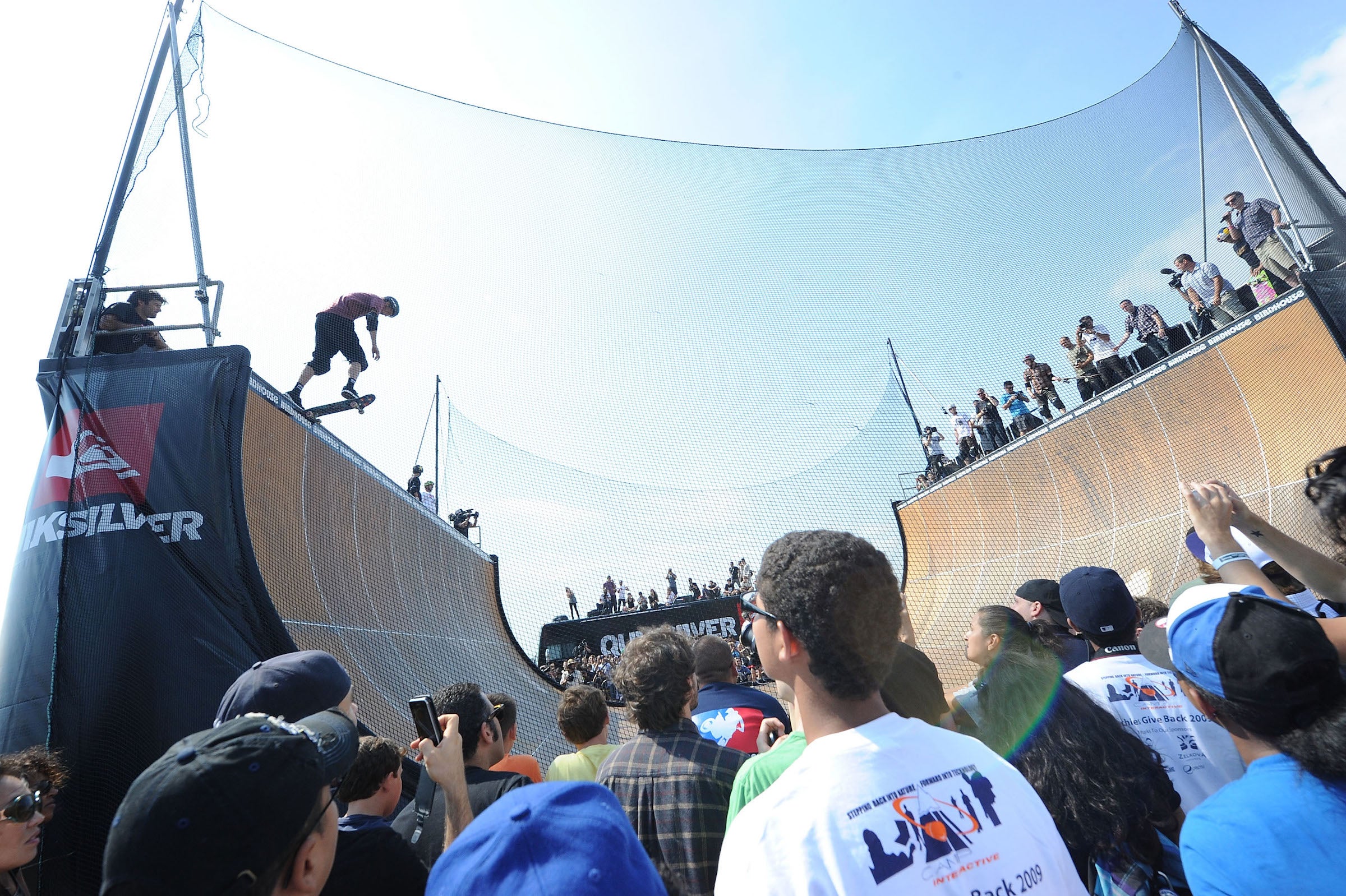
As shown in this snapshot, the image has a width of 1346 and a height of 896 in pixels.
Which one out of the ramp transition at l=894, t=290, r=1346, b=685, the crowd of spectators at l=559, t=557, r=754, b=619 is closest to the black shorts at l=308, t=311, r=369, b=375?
the crowd of spectators at l=559, t=557, r=754, b=619

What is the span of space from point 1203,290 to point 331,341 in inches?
383

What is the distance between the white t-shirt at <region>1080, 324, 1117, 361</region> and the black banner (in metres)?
8.90

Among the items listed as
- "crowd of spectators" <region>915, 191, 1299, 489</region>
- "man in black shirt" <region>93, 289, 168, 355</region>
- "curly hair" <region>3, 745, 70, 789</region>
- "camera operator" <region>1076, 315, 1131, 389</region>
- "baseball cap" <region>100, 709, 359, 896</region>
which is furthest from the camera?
"camera operator" <region>1076, 315, 1131, 389</region>

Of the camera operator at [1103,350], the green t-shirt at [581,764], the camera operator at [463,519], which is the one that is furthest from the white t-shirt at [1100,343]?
the green t-shirt at [581,764]

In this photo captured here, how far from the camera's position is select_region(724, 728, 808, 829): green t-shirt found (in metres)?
1.40

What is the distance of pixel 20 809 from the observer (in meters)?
2.04

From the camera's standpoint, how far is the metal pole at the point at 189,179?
13.5ft

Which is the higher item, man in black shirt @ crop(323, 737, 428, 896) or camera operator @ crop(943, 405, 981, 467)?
camera operator @ crop(943, 405, 981, 467)

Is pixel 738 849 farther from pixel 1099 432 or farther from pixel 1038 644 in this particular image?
pixel 1099 432

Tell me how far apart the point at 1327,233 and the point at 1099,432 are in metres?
3.71

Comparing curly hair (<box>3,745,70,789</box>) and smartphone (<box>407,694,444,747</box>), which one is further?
curly hair (<box>3,745,70,789</box>)

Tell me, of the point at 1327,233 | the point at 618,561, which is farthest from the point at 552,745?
the point at 1327,233

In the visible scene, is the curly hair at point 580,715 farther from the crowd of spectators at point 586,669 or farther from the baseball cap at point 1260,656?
the crowd of spectators at point 586,669

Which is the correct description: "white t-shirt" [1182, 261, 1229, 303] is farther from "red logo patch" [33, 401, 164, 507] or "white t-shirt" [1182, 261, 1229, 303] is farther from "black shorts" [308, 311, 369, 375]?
"red logo patch" [33, 401, 164, 507]
